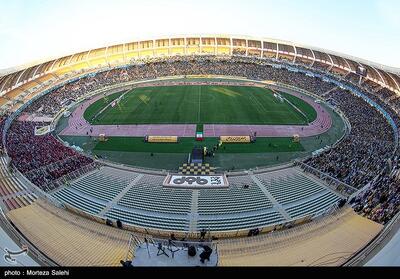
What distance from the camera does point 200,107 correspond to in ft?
161

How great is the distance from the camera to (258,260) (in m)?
15.6

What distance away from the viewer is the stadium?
17.2m

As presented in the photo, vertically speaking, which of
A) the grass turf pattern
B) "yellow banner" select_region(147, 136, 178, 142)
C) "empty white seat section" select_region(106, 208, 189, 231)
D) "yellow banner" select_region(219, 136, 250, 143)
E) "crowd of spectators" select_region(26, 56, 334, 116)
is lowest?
"empty white seat section" select_region(106, 208, 189, 231)

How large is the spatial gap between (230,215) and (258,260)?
671 cm

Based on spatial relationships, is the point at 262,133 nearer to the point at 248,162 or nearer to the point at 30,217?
the point at 248,162

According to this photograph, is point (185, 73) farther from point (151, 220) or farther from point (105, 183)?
point (151, 220)

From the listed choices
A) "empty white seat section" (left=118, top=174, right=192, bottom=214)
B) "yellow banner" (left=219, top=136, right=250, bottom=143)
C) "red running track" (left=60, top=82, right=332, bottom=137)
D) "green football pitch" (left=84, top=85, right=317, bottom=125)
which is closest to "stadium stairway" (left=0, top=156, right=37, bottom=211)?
"empty white seat section" (left=118, top=174, right=192, bottom=214)

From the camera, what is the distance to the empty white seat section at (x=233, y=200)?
2300cm

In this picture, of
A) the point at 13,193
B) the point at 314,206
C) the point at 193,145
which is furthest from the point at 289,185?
the point at 13,193

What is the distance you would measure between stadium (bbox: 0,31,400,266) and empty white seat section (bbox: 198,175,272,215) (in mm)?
147

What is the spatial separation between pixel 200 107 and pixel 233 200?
2699 cm

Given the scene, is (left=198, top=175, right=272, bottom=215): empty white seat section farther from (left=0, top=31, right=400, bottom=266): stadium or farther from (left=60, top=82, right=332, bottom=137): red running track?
(left=60, top=82, right=332, bottom=137): red running track

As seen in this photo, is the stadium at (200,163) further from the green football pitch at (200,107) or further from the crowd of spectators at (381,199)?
the green football pitch at (200,107)

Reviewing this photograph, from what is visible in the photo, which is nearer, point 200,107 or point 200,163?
point 200,163
